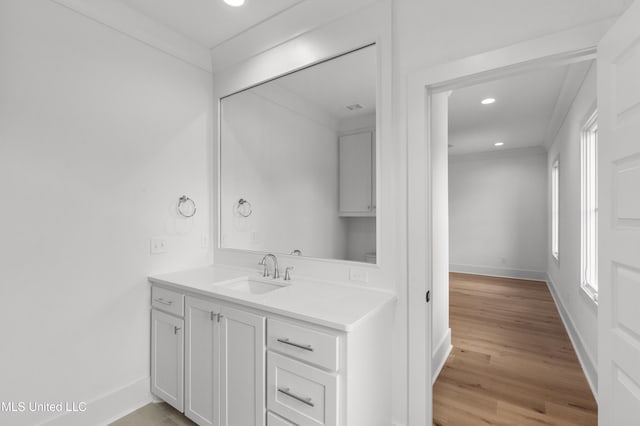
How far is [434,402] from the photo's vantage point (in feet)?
7.02

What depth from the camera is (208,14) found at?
2084 millimetres

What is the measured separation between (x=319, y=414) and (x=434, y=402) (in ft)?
4.18

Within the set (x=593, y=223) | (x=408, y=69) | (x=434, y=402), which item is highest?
(x=408, y=69)

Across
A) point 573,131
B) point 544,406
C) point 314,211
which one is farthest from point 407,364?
point 573,131

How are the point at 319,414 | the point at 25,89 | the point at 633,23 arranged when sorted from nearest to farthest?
the point at 633,23 → the point at 319,414 → the point at 25,89

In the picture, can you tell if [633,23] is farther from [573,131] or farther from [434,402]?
[573,131]

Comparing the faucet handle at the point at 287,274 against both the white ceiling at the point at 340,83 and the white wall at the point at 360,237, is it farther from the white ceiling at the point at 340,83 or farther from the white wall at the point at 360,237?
the white ceiling at the point at 340,83

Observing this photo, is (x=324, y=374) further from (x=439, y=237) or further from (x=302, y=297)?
(x=439, y=237)

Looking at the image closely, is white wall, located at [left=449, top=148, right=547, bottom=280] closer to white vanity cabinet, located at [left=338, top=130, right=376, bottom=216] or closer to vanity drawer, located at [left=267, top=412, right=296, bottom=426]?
white vanity cabinet, located at [left=338, top=130, right=376, bottom=216]

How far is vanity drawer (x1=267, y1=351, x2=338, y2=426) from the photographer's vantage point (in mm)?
1266

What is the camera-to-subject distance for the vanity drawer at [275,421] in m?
1.41

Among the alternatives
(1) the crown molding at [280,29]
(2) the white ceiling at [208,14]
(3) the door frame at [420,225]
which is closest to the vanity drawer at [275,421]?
(3) the door frame at [420,225]

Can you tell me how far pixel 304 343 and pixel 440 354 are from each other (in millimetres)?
1830

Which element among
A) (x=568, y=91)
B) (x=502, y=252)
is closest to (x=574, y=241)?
(x=568, y=91)
